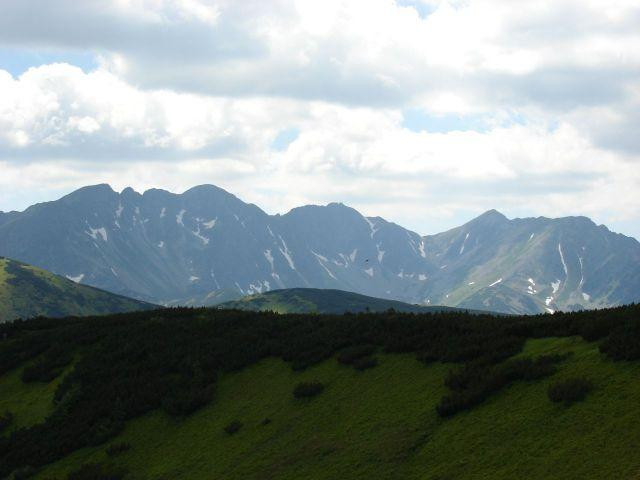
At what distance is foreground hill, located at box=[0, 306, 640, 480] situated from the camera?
18.0m

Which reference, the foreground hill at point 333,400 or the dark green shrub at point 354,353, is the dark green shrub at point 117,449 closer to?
the foreground hill at point 333,400

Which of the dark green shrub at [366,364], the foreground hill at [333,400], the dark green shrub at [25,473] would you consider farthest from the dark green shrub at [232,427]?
the dark green shrub at [25,473]

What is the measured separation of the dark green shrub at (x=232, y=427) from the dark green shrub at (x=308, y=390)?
249 cm

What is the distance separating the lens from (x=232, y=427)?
25.3 metres

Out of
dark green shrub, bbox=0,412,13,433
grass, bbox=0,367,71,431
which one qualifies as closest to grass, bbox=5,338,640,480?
grass, bbox=0,367,71,431

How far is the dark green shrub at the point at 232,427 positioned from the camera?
25188mm

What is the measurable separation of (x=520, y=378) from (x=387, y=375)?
5850mm

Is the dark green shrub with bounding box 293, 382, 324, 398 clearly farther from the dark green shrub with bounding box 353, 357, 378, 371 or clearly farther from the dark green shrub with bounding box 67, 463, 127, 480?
the dark green shrub with bounding box 67, 463, 127, 480

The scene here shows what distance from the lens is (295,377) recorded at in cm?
2852

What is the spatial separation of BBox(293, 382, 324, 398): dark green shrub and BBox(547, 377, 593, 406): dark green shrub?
9.74 metres

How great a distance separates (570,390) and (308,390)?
10.6 metres

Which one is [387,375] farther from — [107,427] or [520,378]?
[107,427]

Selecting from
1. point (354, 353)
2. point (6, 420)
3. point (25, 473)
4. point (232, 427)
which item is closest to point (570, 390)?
point (354, 353)

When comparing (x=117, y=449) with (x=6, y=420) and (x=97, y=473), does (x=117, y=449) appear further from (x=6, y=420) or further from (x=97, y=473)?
(x=6, y=420)
